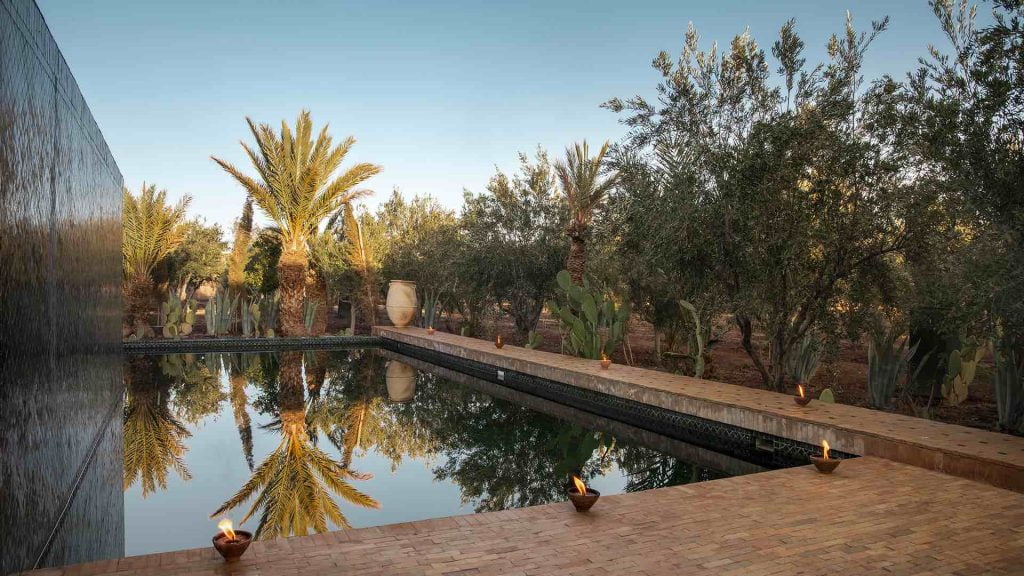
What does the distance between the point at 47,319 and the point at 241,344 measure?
11.7 meters

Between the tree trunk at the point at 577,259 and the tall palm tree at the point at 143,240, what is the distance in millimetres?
10337

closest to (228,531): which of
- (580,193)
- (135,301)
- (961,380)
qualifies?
(961,380)

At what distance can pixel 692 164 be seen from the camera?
272 inches

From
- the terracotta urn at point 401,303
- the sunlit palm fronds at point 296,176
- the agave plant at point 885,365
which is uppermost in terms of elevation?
the sunlit palm fronds at point 296,176

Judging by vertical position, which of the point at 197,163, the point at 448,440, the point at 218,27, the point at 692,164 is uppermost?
the point at 218,27

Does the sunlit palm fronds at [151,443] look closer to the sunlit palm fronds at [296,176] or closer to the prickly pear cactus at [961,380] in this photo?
the sunlit palm fronds at [296,176]

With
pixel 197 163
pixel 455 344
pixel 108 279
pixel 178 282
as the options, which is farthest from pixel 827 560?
pixel 178 282

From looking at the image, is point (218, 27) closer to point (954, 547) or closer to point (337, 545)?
point (337, 545)

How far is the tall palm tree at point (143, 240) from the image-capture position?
49.2ft

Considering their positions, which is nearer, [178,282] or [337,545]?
[337,545]

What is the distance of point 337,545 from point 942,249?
231 inches

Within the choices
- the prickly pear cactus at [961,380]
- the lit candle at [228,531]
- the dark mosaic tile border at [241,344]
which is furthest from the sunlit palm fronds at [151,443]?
the prickly pear cactus at [961,380]

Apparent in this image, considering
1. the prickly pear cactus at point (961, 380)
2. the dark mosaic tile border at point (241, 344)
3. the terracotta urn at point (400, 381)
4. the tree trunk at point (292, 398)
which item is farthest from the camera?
the dark mosaic tile border at point (241, 344)

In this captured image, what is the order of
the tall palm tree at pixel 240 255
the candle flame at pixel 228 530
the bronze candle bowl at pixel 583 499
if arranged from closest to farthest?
the candle flame at pixel 228 530
the bronze candle bowl at pixel 583 499
the tall palm tree at pixel 240 255
